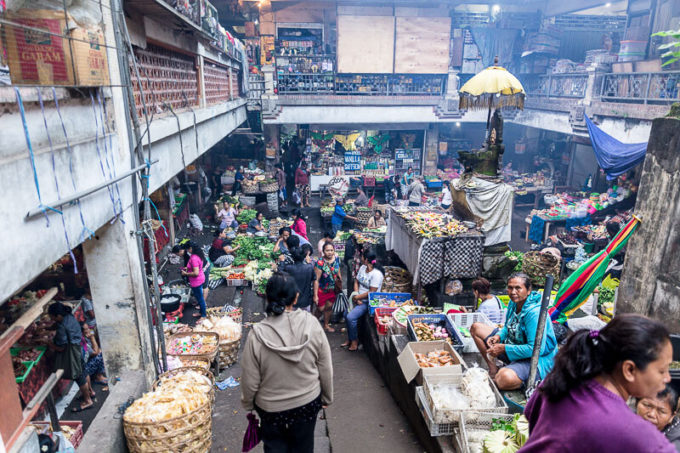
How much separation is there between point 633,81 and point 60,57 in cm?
1344

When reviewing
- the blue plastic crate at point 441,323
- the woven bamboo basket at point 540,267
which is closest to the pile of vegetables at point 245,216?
the woven bamboo basket at point 540,267

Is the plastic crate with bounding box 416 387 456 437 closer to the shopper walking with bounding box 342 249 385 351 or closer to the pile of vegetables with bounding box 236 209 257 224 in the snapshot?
the shopper walking with bounding box 342 249 385 351

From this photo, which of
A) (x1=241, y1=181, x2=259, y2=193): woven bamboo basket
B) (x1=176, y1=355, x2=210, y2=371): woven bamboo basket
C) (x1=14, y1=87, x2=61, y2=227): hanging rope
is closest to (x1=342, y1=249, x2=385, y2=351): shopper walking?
(x1=176, y1=355, x2=210, y2=371): woven bamboo basket

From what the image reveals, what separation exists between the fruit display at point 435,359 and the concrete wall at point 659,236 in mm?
3645

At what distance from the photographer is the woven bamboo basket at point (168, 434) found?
3.97 metres

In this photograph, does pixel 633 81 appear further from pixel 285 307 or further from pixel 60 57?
pixel 60 57

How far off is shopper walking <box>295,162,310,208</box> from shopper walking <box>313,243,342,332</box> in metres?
9.67

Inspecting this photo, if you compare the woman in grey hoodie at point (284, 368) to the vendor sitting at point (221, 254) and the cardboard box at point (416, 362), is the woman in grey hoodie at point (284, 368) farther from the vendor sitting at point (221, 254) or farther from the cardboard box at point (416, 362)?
the vendor sitting at point (221, 254)

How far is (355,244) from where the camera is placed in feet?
35.3

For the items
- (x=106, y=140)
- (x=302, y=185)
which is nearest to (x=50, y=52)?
(x=106, y=140)

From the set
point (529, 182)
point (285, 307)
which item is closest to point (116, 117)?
point (285, 307)

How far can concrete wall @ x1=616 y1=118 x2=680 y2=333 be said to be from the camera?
6.10 meters

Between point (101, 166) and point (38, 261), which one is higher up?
point (101, 166)

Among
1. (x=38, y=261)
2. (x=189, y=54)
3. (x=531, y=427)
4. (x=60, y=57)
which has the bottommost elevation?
(x=531, y=427)
